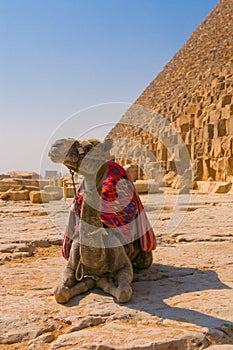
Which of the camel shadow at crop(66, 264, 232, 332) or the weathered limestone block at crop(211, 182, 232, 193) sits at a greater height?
the camel shadow at crop(66, 264, 232, 332)

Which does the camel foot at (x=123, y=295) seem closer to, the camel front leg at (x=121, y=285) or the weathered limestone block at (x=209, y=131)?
the camel front leg at (x=121, y=285)

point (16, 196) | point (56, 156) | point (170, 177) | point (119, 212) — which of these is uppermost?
point (56, 156)

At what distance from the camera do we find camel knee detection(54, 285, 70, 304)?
115 inches

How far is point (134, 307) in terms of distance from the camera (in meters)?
2.82

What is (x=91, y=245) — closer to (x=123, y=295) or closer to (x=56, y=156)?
(x=123, y=295)

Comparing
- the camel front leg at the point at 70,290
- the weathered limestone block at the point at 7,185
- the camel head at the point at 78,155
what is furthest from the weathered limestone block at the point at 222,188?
the camel head at the point at 78,155

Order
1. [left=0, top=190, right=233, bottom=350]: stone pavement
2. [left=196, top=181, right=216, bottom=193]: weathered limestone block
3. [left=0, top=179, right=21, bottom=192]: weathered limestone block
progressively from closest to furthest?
[left=0, top=190, right=233, bottom=350]: stone pavement < [left=196, top=181, right=216, bottom=193]: weathered limestone block < [left=0, top=179, right=21, bottom=192]: weathered limestone block

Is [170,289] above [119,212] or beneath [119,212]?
beneath

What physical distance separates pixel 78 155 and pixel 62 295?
39.7 inches

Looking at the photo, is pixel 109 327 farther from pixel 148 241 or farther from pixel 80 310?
pixel 148 241

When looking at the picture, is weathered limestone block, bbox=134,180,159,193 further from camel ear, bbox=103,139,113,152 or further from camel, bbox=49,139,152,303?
camel ear, bbox=103,139,113,152

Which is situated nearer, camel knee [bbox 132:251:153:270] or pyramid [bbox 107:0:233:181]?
camel knee [bbox 132:251:153:270]

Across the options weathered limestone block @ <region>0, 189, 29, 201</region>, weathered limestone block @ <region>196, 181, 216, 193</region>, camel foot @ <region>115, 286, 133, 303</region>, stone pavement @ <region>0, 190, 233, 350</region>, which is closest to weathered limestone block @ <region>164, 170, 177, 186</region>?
weathered limestone block @ <region>196, 181, 216, 193</region>

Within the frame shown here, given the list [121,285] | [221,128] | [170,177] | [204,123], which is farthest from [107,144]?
[170,177]
